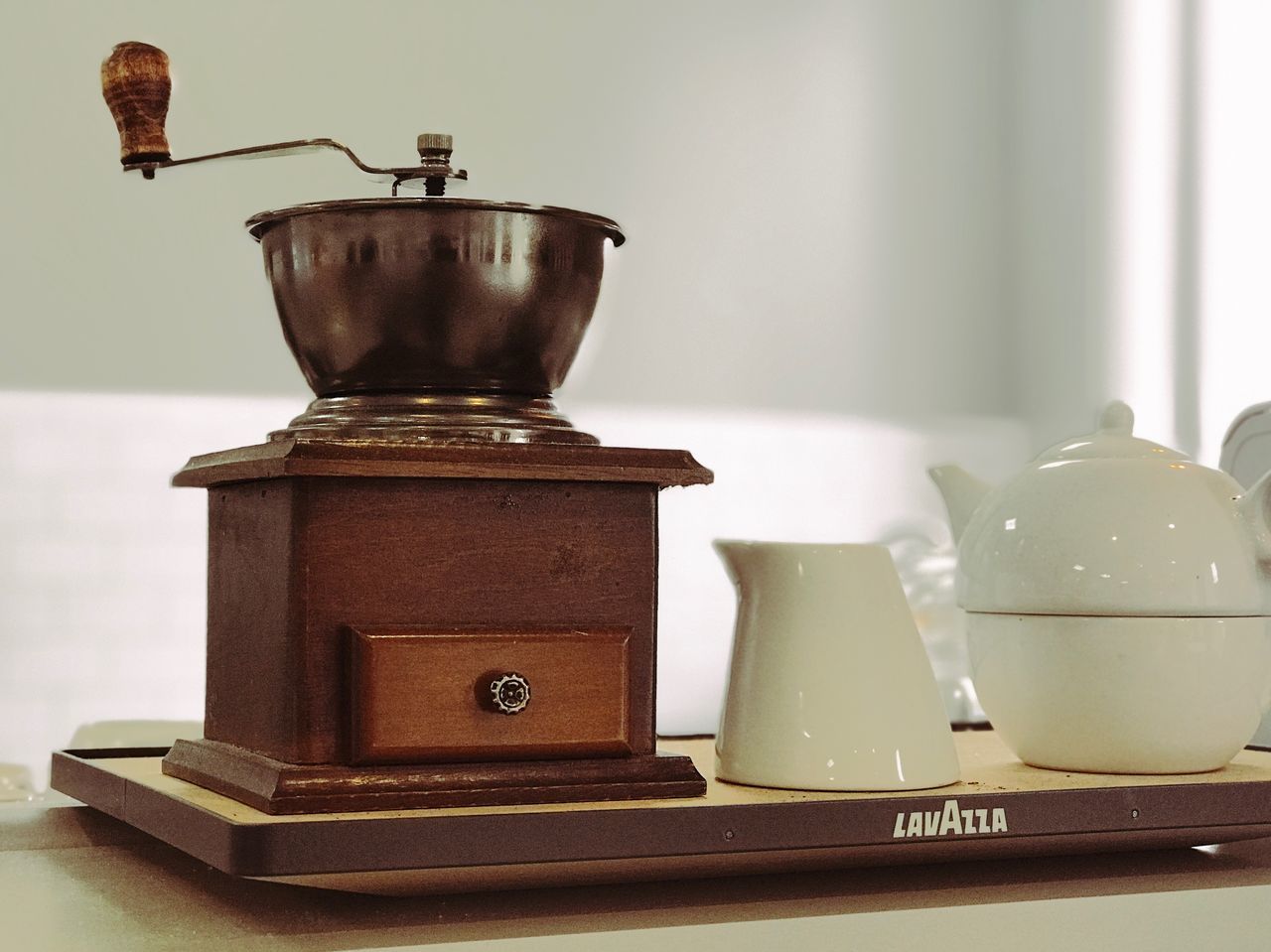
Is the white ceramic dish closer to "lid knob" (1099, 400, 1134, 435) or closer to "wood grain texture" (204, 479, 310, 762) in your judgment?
"lid knob" (1099, 400, 1134, 435)

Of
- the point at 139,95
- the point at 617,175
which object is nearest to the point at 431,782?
the point at 139,95

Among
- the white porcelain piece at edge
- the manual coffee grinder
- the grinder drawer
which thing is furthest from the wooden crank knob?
the white porcelain piece at edge

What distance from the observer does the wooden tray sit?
2.65 feet

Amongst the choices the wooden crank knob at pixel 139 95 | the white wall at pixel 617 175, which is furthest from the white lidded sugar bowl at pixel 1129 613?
the white wall at pixel 617 175

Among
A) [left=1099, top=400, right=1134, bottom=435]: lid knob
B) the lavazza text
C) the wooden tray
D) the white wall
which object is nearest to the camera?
the wooden tray

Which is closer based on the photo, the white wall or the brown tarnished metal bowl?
the brown tarnished metal bowl

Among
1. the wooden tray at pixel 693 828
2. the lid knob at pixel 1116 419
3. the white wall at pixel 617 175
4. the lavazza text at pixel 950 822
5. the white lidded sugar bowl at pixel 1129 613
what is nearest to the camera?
the wooden tray at pixel 693 828

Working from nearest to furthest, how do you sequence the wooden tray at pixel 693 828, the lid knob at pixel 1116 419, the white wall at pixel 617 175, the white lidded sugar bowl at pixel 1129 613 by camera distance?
1. the wooden tray at pixel 693 828
2. the white lidded sugar bowl at pixel 1129 613
3. the lid knob at pixel 1116 419
4. the white wall at pixel 617 175

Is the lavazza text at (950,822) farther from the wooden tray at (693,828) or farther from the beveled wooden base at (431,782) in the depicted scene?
the beveled wooden base at (431,782)

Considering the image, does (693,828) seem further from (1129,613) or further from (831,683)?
(1129,613)

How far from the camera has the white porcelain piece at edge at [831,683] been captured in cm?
94

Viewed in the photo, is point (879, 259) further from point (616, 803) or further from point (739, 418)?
point (616, 803)

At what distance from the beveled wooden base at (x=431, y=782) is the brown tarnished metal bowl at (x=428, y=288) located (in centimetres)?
Result: 22

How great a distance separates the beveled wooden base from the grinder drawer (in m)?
0.01
